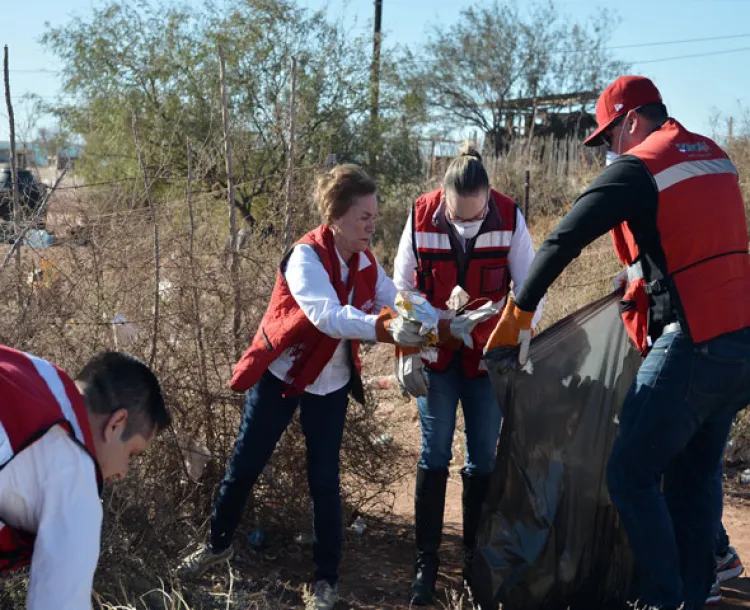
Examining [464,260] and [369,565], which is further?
[369,565]

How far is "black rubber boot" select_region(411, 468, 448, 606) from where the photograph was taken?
3.23 metres

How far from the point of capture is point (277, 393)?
3102 millimetres

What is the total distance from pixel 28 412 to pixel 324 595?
186cm

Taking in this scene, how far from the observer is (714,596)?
10.7ft

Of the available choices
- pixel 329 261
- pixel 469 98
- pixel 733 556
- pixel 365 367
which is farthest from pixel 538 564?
pixel 469 98

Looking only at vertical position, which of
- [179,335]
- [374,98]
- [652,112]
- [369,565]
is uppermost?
[374,98]

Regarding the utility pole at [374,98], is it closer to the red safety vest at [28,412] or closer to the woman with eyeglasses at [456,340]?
the woman with eyeglasses at [456,340]

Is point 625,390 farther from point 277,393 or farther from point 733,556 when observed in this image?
point 277,393

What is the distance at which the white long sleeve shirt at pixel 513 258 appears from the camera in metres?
3.27

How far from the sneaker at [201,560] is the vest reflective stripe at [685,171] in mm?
1965

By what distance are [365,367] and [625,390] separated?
205 cm

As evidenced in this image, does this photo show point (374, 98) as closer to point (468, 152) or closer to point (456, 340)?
point (468, 152)

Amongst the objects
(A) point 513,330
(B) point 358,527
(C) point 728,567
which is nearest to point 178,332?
(B) point 358,527

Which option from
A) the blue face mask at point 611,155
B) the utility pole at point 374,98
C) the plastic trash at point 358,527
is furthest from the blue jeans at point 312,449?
the utility pole at point 374,98
